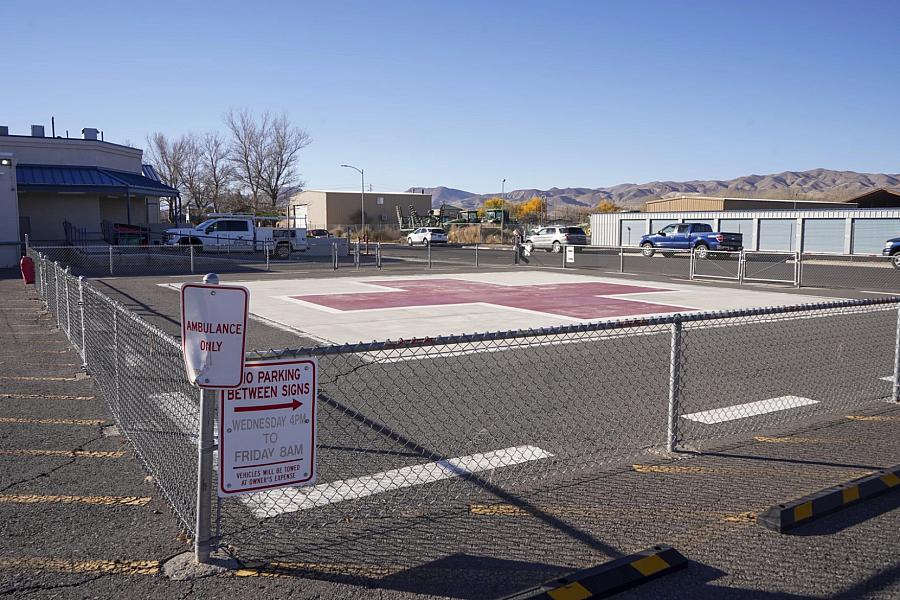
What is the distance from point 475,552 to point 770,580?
1651 millimetres

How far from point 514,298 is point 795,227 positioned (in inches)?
1387

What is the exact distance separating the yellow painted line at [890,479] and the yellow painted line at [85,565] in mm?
4934

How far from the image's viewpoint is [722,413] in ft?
25.8

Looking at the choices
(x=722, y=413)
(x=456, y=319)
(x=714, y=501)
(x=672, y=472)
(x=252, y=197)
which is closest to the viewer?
(x=714, y=501)

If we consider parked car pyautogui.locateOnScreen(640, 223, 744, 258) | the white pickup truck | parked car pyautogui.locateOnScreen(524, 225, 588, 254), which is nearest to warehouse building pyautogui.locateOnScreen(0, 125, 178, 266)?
the white pickup truck

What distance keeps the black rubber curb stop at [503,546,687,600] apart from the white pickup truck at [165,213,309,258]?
35.6 m

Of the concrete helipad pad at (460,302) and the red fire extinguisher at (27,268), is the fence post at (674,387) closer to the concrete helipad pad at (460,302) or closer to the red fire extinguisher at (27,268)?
the concrete helipad pad at (460,302)

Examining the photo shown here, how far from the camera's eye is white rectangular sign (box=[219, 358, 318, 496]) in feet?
13.7

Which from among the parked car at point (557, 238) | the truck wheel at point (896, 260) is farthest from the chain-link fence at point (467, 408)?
the parked car at point (557, 238)

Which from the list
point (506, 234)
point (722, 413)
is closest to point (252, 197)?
point (506, 234)

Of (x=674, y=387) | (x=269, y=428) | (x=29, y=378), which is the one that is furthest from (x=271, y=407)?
(x=29, y=378)

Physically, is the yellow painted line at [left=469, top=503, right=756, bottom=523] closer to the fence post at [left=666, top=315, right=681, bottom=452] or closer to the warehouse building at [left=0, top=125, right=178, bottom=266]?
the fence post at [left=666, top=315, right=681, bottom=452]

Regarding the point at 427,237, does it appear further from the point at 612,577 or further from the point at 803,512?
the point at 612,577

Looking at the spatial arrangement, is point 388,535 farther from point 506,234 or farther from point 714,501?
point 506,234
